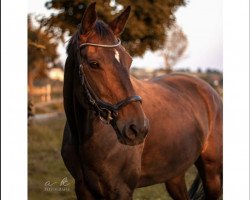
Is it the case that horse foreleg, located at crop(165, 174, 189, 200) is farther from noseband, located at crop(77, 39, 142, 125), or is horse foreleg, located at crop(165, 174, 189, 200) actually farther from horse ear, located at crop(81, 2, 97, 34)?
horse ear, located at crop(81, 2, 97, 34)

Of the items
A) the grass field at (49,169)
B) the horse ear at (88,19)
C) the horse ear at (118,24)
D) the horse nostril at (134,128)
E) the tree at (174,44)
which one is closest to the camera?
the horse nostril at (134,128)

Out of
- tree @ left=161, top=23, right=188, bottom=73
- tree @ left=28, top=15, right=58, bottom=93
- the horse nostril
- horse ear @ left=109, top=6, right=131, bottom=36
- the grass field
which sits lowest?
the grass field

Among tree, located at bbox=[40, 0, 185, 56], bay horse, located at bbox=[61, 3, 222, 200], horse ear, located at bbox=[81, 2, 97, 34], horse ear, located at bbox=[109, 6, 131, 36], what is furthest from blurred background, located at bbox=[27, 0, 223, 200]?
horse ear, located at bbox=[81, 2, 97, 34]

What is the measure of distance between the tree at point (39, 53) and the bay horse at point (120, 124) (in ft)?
3.42

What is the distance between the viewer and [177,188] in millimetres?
3365

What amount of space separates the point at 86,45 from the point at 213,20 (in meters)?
1.58

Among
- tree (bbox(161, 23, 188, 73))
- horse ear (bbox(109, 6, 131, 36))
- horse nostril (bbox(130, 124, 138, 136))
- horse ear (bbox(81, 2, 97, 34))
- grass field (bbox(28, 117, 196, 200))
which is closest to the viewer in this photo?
horse nostril (bbox(130, 124, 138, 136))

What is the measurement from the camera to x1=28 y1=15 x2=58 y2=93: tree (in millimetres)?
3531

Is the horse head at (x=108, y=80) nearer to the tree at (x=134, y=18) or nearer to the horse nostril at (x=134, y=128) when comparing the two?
the horse nostril at (x=134, y=128)

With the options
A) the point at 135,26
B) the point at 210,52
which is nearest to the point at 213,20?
the point at 210,52

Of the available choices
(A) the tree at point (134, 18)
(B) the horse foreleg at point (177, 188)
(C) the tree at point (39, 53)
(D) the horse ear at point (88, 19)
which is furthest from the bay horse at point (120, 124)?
(C) the tree at point (39, 53)

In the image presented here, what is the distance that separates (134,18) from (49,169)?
4.95 ft

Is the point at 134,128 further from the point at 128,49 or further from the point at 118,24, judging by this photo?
the point at 128,49

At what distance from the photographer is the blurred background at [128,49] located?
337 centimetres
